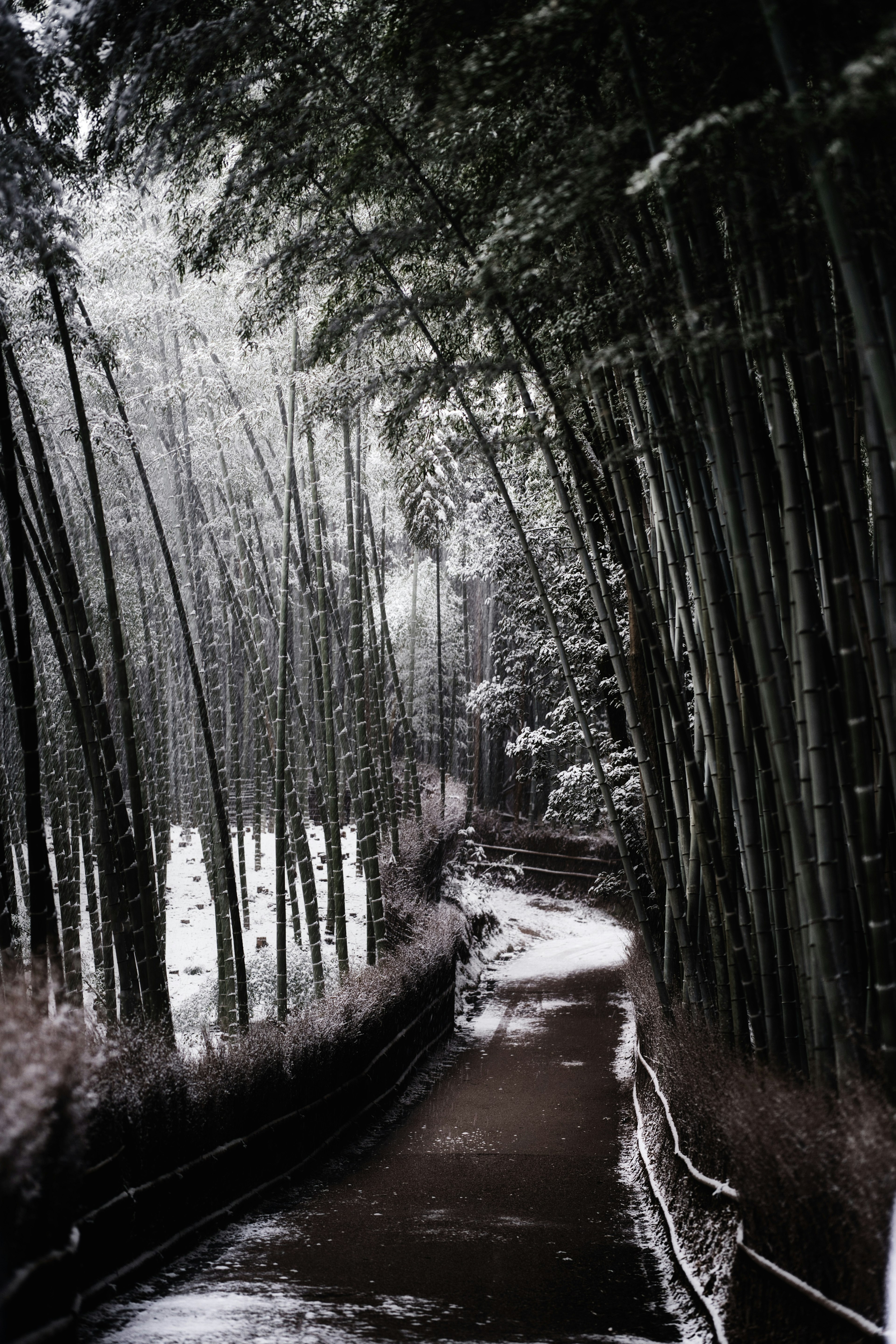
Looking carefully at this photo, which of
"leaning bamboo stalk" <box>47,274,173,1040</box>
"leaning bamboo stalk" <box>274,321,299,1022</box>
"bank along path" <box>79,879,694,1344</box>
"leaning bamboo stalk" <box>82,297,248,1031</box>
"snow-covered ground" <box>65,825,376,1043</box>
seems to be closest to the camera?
"bank along path" <box>79,879,694,1344</box>

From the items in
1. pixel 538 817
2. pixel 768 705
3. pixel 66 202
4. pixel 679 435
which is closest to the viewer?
pixel 768 705

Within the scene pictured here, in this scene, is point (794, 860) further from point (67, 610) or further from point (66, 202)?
point (66, 202)

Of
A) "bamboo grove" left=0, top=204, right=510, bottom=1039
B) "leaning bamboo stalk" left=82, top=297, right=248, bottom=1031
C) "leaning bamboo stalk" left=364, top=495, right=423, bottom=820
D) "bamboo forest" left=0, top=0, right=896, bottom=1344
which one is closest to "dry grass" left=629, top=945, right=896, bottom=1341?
"bamboo forest" left=0, top=0, right=896, bottom=1344

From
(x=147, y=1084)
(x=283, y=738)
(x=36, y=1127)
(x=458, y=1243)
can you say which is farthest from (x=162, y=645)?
(x=36, y=1127)

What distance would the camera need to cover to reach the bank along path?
2072 millimetres

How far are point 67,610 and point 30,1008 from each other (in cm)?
188

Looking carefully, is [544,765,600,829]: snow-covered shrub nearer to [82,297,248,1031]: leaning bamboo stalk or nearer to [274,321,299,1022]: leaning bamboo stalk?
[274,321,299,1022]: leaning bamboo stalk

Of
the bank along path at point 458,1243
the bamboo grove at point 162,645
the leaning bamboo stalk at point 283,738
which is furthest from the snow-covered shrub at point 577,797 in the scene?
the leaning bamboo stalk at point 283,738

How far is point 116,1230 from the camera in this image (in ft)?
7.88

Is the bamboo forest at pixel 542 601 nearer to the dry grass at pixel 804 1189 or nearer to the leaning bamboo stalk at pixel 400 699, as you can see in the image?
the dry grass at pixel 804 1189

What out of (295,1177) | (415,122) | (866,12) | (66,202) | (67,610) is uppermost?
(66,202)

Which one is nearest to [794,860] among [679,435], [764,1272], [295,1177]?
[764,1272]

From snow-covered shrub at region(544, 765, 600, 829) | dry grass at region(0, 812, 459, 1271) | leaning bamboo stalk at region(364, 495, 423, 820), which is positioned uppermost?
leaning bamboo stalk at region(364, 495, 423, 820)

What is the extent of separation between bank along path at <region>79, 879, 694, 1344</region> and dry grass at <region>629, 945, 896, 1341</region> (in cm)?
31
